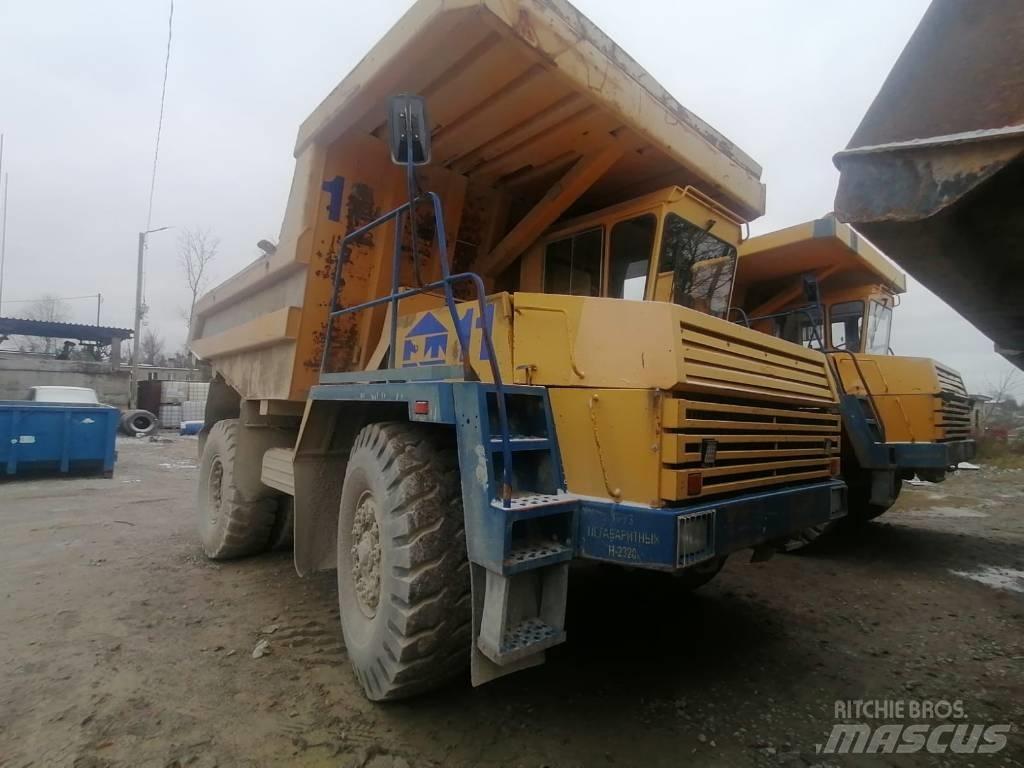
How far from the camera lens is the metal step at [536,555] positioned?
78.2 inches

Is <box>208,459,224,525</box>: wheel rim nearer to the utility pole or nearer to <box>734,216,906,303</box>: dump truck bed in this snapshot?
<box>734,216,906,303</box>: dump truck bed

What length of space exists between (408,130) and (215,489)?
163 inches

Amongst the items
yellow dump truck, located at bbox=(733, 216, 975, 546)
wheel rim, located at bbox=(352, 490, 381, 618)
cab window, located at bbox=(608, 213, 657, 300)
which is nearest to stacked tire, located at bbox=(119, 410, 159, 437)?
wheel rim, located at bbox=(352, 490, 381, 618)

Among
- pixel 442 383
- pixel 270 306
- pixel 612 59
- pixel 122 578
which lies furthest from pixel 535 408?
pixel 122 578

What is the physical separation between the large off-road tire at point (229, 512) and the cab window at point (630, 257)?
11.2 ft

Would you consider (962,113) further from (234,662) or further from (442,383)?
(234,662)

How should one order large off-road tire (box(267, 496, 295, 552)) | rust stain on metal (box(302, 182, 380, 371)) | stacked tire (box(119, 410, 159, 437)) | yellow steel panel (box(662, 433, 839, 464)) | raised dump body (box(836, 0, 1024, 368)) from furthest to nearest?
stacked tire (box(119, 410, 159, 437)), large off-road tire (box(267, 496, 295, 552)), rust stain on metal (box(302, 182, 380, 371)), yellow steel panel (box(662, 433, 839, 464)), raised dump body (box(836, 0, 1024, 368))

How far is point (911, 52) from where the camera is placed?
1406 mm

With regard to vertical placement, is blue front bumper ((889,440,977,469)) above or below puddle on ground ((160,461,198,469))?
above

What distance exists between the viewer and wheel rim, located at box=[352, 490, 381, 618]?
2.65 m

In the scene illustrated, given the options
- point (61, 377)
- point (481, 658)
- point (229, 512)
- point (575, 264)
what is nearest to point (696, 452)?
point (481, 658)

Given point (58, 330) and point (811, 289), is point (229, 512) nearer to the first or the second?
point (811, 289)

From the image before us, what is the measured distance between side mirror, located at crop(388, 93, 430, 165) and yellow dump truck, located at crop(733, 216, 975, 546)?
10.6 ft

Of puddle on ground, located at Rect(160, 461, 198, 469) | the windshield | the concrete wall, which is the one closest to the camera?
the windshield
